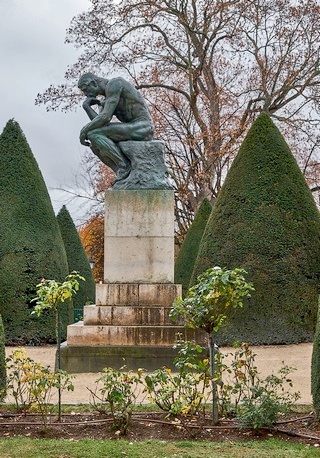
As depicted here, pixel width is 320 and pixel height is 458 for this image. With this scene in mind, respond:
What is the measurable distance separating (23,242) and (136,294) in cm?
530

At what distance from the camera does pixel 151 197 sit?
9812 mm

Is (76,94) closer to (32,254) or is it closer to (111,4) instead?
(111,4)

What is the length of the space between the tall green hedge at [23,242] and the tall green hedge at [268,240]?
11.6 feet

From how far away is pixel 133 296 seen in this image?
955cm

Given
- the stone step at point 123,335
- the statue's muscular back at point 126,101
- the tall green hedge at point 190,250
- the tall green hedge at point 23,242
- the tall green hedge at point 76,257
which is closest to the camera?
the stone step at point 123,335

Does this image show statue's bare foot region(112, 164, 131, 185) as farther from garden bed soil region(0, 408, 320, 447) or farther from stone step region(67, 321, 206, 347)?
garden bed soil region(0, 408, 320, 447)

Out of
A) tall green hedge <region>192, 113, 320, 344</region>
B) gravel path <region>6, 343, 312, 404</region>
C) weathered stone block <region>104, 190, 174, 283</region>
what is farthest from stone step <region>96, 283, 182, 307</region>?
tall green hedge <region>192, 113, 320, 344</region>

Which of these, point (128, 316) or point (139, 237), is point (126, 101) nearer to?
point (139, 237)

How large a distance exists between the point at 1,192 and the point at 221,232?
529cm

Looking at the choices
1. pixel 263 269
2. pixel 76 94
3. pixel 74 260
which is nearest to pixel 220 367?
pixel 263 269

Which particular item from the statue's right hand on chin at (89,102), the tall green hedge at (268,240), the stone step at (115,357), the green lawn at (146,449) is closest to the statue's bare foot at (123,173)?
the statue's right hand on chin at (89,102)

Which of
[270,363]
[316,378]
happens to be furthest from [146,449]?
[270,363]

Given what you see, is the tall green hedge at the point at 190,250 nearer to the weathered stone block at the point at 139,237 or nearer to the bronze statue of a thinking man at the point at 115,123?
the bronze statue of a thinking man at the point at 115,123

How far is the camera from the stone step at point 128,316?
9.27 metres
